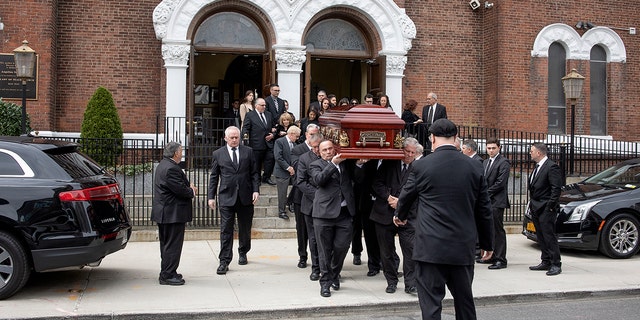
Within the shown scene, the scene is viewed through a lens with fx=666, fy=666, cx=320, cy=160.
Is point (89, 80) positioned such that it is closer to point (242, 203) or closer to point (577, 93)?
point (242, 203)

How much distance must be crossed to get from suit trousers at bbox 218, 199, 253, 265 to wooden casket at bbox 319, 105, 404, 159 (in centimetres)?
215

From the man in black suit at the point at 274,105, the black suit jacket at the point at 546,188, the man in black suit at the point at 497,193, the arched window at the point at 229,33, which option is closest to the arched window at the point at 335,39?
the arched window at the point at 229,33

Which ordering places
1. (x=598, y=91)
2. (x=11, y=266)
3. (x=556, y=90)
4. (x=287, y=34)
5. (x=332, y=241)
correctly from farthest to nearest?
(x=598, y=91) → (x=556, y=90) → (x=287, y=34) → (x=332, y=241) → (x=11, y=266)

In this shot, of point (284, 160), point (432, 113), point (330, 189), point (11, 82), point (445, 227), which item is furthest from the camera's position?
point (432, 113)

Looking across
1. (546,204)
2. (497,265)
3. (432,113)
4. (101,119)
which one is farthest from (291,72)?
(546,204)

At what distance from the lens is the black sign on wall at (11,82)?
14.8m

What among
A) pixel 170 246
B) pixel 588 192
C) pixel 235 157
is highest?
pixel 235 157

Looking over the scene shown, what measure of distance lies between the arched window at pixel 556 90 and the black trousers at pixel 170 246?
42.7ft

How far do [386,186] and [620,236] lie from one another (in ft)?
15.9

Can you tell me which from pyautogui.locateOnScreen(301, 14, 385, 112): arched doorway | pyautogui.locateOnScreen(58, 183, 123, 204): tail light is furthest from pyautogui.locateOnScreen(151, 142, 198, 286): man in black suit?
pyautogui.locateOnScreen(301, 14, 385, 112): arched doorway

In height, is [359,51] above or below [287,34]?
below

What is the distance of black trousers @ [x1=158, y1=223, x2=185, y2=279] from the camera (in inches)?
330

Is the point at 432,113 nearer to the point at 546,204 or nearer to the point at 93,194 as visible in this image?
the point at 546,204

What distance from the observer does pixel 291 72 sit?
53.8 ft
